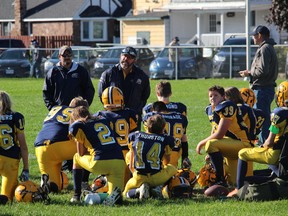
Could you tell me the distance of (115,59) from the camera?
31.8m

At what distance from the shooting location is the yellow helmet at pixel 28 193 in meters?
8.93

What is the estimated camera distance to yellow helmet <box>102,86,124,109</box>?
9.73 meters

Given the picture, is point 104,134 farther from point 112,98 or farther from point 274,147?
Answer: point 274,147

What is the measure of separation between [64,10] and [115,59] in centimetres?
2366

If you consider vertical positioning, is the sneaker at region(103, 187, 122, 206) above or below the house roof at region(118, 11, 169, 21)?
below

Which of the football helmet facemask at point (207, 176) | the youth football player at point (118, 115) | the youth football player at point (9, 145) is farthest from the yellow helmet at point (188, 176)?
the youth football player at point (9, 145)

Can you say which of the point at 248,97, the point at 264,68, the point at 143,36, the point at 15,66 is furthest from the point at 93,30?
the point at 248,97

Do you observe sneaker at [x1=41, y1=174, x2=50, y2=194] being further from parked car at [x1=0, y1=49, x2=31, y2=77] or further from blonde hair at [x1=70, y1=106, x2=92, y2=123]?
parked car at [x1=0, y1=49, x2=31, y2=77]

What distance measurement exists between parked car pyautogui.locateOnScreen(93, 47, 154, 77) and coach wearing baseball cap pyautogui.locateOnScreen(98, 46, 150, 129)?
20067mm

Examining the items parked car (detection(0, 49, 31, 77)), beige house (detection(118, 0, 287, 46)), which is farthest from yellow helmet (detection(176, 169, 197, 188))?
beige house (detection(118, 0, 287, 46))

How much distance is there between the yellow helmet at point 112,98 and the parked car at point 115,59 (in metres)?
21.6

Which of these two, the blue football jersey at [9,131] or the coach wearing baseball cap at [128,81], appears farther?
the coach wearing baseball cap at [128,81]

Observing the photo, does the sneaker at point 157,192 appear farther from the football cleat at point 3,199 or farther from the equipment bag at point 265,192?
the football cleat at point 3,199

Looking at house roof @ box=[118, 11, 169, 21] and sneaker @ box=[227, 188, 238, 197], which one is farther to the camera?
house roof @ box=[118, 11, 169, 21]
